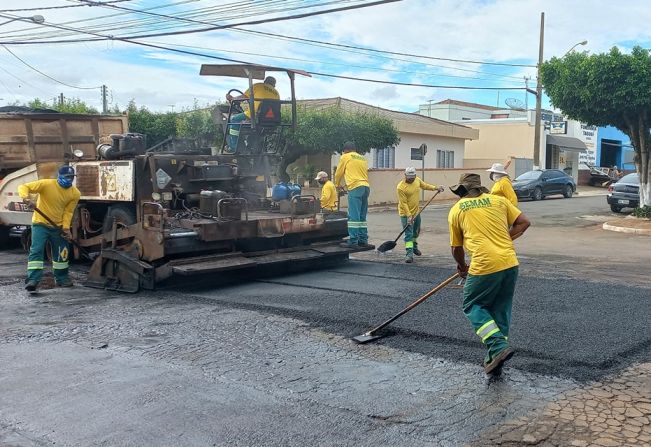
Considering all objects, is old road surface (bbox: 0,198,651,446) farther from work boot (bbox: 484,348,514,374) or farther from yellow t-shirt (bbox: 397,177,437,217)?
yellow t-shirt (bbox: 397,177,437,217)

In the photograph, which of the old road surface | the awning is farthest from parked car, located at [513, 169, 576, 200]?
the old road surface

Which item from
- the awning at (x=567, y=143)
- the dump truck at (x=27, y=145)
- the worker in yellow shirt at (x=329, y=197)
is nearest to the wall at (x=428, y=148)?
the awning at (x=567, y=143)

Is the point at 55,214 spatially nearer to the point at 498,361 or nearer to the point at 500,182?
the point at 500,182

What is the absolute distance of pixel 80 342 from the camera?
5.87 metres

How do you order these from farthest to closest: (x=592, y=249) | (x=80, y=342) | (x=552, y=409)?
(x=592, y=249), (x=80, y=342), (x=552, y=409)

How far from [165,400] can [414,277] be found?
4.92m

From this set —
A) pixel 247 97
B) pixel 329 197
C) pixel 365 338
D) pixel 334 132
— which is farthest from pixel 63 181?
pixel 334 132

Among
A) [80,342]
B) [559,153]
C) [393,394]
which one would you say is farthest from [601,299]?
[559,153]

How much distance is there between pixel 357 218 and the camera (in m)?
10.1

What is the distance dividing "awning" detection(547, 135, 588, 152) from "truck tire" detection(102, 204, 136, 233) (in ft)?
113

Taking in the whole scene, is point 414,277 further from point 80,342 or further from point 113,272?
point 80,342

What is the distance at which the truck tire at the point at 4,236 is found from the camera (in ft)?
39.6

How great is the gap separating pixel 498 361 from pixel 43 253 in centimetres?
600

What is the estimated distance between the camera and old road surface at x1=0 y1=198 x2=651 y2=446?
3.93 m
